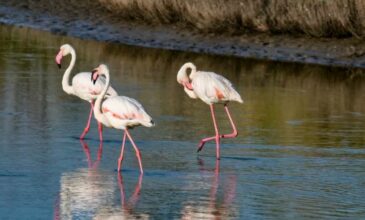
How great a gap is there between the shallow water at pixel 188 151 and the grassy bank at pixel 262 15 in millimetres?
1749

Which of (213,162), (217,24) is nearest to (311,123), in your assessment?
(213,162)

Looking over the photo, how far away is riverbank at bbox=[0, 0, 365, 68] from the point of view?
2122cm

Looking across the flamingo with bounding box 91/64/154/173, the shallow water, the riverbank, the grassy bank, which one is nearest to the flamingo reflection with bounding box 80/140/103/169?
the shallow water

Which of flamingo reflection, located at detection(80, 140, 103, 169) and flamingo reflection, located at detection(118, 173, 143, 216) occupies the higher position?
flamingo reflection, located at detection(80, 140, 103, 169)

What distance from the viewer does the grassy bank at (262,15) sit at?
863 inches

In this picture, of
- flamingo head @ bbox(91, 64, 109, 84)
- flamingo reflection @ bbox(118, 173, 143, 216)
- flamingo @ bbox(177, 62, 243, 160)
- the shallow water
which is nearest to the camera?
flamingo reflection @ bbox(118, 173, 143, 216)

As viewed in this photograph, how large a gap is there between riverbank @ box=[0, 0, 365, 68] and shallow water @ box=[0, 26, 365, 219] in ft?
2.78

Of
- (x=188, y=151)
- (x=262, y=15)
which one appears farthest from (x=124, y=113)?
(x=262, y=15)

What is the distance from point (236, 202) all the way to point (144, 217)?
3.46ft

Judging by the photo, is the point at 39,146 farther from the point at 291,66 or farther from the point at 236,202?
the point at 291,66

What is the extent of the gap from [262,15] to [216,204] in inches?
496

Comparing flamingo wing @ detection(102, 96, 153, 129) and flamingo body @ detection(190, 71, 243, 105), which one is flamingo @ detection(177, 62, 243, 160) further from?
flamingo wing @ detection(102, 96, 153, 129)

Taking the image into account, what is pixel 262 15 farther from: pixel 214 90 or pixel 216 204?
pixel 216 204

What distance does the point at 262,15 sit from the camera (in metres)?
22.8
